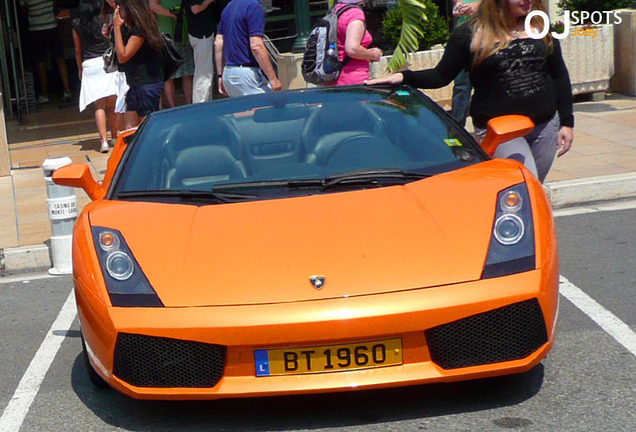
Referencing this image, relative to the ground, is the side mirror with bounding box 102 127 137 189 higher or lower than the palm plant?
higher

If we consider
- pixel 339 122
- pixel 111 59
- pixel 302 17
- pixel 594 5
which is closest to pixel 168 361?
pixel 339 122

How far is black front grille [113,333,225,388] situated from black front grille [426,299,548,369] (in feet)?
2.57

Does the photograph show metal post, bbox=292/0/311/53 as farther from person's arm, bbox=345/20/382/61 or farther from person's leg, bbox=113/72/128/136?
person's arm, bbox=345/20/382/61

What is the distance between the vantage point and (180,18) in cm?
1177

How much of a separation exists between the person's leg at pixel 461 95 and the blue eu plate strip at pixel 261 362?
5726 mm

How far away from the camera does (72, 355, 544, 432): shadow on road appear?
13.3ft

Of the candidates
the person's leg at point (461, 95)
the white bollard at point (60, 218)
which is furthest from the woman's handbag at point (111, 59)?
the person's leg at point (461, 95)

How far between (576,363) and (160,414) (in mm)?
1747

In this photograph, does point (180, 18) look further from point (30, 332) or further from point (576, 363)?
point (576, 363)

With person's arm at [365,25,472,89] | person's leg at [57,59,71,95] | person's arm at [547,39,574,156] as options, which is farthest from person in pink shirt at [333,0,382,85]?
person's leg at [57,59,71,95]

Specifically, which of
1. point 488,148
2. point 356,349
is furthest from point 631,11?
point 356,349

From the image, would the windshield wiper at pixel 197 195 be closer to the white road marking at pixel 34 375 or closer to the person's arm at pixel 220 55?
the white road marking at pixel 34 375

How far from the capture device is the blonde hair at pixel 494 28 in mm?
5578

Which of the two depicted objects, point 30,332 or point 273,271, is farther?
point 30,332
